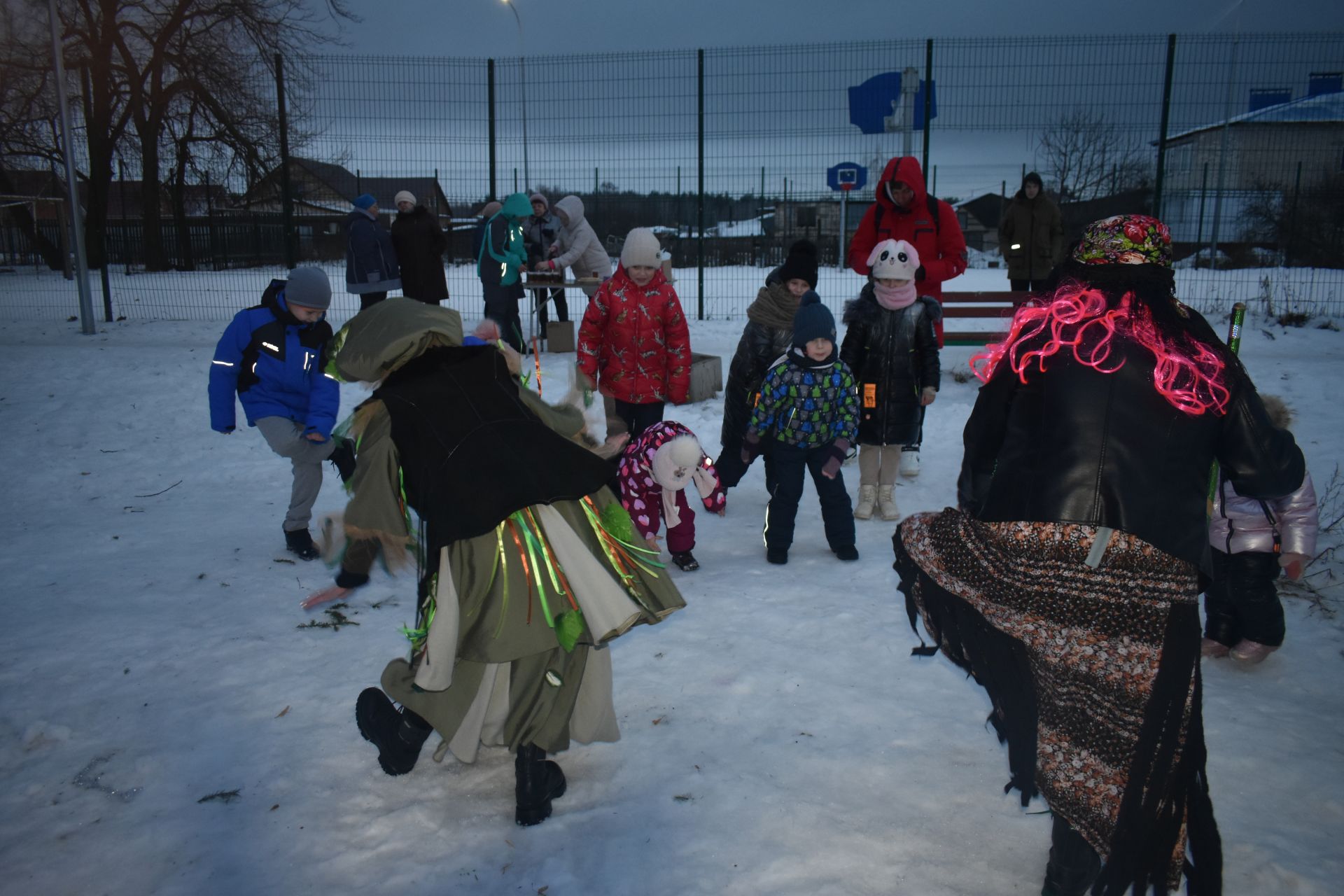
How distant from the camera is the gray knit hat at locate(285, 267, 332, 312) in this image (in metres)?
4.63

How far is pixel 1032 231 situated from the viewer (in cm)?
923

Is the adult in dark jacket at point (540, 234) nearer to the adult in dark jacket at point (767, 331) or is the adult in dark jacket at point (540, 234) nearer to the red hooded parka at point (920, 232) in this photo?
the red hooded parka at point (920, 232)

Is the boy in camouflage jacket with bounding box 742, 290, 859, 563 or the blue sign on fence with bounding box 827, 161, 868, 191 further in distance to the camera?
the blue sign on fence with bounding box 827, 161, 868, 191

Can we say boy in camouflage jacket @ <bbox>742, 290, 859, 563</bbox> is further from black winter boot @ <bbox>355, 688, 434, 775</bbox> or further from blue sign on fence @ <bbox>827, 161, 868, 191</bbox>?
blue sign on fence @ <bbox>827, 161, 868, 191</bbox>

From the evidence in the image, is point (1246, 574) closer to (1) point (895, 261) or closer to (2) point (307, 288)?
(1) point (895, 261)

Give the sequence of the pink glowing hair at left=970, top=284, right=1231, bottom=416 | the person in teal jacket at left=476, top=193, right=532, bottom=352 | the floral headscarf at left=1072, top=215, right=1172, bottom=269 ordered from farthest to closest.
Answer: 1. the person in teal jacket at left=476, top=193, right=532, bottom=352
2. the floral headscarf at left=1072, top=215, right=1172, bottom=269
3. the pink glowing hair at left=970, top=284, right=1231, bottom=416

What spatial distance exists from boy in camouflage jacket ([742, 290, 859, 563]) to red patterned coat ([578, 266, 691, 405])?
2.74 ft

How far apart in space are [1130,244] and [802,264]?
3643 mm

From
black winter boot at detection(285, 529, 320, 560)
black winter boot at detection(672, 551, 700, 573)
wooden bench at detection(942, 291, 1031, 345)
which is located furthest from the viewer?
wooden bench at detection(942, 291, 1031, 345)

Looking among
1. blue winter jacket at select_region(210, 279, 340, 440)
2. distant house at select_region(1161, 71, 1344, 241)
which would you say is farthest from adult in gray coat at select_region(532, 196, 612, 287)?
distant house at select_region(1161, 71, 1344, 241)

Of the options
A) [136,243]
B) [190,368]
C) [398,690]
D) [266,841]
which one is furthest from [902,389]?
[136,243]

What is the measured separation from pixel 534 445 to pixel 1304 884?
2464 millimetres

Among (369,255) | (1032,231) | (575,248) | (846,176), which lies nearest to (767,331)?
(575,248)

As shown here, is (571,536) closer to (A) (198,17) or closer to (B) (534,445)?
(B) (534,445)
